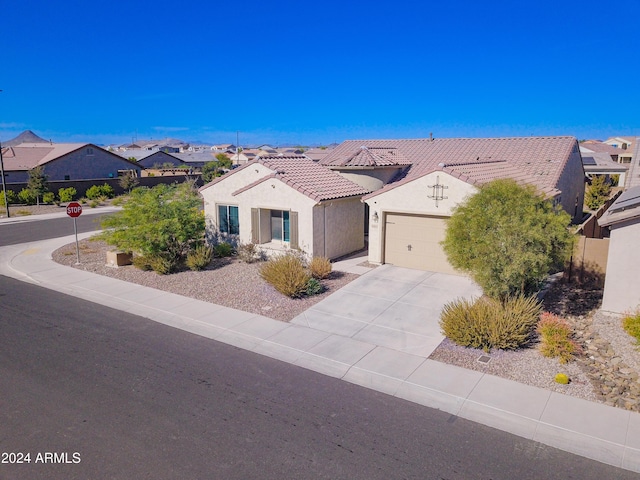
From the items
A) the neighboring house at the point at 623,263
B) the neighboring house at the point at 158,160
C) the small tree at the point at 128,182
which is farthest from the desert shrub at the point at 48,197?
the neighboring house at the point at 623,263

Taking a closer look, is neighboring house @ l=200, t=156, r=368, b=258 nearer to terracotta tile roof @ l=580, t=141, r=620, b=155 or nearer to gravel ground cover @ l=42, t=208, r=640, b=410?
gravel ground cover @ l=42, t=208, r=640, b=410

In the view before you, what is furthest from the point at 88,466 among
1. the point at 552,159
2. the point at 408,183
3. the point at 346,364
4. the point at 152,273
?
the point at 552,159

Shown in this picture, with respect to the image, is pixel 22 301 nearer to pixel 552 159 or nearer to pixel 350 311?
pixel 350 311

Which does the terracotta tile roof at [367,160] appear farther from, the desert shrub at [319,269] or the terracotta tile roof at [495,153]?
the desert shrub at [319,269]

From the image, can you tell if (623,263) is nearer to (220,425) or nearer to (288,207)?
(220,425)

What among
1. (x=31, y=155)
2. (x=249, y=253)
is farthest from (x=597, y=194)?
(x=31, y=155)

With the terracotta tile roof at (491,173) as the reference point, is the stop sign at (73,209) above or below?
below
